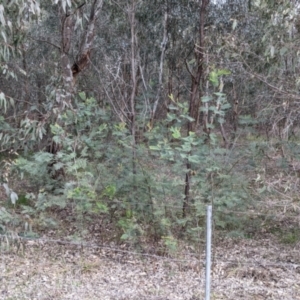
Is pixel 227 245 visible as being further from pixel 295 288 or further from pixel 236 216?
pixel 295 288

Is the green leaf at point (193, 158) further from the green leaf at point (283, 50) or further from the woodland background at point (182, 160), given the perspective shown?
the green leaf at point (283, 50)

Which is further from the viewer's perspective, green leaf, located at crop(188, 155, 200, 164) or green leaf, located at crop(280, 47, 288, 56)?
green leaf, located at crop(188, 155, 200, 164)

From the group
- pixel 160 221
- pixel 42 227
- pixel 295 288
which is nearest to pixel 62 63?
pixel 42 227

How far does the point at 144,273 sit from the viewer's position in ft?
15.6

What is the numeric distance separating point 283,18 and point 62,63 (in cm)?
343

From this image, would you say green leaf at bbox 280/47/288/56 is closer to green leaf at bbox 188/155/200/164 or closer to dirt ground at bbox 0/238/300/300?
green leaf at bbox 188/155/200/164

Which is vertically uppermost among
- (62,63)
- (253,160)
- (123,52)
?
(123,52)

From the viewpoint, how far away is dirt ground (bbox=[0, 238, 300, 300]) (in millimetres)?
4176

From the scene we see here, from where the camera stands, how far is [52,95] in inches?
239

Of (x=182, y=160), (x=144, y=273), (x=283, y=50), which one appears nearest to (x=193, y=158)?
(x=182, y=160)

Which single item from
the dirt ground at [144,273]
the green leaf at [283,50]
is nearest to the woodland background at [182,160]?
the green leaf at [283,50]

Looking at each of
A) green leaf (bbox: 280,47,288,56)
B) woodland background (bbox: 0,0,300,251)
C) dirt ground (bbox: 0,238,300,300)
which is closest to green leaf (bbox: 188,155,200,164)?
woodland background (bbox: 0,0,300,251)

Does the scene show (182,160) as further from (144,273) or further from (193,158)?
(144,273)

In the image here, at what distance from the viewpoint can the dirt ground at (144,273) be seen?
13.7ft
